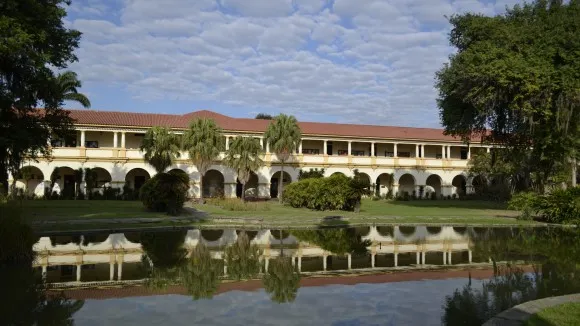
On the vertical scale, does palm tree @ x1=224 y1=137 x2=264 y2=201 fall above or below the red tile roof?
below

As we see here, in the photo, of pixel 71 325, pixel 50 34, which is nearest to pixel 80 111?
pixel 50 34

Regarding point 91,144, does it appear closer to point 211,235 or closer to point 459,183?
point 211,235

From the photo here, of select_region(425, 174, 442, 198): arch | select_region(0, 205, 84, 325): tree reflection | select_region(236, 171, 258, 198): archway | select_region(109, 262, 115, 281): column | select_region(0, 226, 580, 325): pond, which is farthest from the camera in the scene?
select_region(425, 174, 442, 198): arch

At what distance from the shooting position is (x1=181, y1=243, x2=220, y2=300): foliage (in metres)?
9.05

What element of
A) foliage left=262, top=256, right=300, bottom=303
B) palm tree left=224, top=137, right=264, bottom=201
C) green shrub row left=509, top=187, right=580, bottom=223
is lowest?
foliage left=262, top=256, right=300, bottom=303

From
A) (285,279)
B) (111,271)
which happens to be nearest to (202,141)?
(111,271)

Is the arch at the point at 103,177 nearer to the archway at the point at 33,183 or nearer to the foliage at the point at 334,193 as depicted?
the archway at the point at 33,183

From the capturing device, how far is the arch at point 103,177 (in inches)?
1702

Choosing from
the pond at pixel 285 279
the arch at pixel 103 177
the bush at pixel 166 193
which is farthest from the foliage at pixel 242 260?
the arch at pixel 103 177

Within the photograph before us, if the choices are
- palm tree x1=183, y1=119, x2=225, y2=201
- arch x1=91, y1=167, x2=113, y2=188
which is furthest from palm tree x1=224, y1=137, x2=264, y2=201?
arch x1=91, y1=167, x2=113, y2=188

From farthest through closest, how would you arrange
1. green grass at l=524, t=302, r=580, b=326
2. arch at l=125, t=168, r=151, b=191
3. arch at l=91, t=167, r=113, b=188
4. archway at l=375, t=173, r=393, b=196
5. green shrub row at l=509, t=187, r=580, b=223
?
1. archway at l=375, t=173, r=393, b=196
2. arch at l=125, t=168, r=151, b=191
3. arch at l=91, t=167, r=113, b=188
4. green shrub row at l=509, t=187, r=580, b=223
5. green grass at l=524, t=302, r=580, b=326

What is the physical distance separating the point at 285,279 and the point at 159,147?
27.9 m

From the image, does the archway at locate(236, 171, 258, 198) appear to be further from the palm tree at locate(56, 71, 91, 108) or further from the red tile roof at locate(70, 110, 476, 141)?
the palm tree at locate(56, 71, 91, 108)

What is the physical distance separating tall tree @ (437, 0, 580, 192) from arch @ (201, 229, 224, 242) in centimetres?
1522
